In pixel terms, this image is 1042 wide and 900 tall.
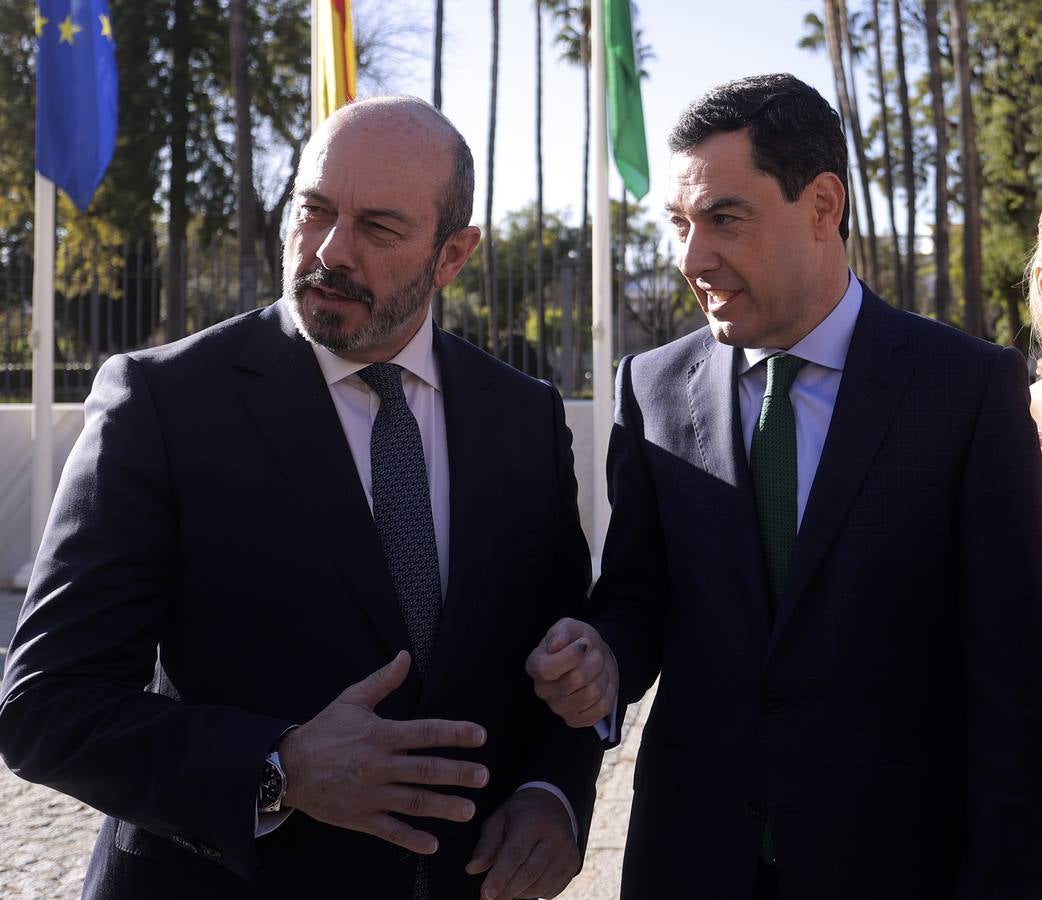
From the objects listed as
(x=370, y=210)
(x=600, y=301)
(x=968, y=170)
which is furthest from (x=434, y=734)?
(x=968, y=170)

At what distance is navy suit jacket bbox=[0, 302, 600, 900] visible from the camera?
6.05 feet

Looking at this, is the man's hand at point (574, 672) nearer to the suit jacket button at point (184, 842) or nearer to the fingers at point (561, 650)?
the fingers at point (561, 650)

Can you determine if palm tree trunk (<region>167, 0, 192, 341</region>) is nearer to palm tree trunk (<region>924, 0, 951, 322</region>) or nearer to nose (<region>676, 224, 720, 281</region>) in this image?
palm tree trunk (<region>924, 0, 951, 322</region>)

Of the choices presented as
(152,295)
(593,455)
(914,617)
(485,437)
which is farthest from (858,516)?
(152,295)

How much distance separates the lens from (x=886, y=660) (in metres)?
2.13

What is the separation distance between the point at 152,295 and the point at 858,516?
983cm

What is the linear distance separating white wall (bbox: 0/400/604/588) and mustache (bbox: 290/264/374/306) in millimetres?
7185

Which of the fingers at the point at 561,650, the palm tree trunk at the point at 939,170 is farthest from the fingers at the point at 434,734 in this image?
the palm tree trunk at the point at 939,170

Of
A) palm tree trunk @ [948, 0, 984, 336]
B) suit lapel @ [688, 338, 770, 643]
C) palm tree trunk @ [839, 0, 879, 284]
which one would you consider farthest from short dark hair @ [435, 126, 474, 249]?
palm tree trunk @ [839, 0, 879, 284]

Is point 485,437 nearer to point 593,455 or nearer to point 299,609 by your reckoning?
point 299,609

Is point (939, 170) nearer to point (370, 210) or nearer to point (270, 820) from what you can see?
point (370, 210)

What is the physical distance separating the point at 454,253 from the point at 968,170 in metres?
18.2

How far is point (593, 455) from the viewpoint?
9.51 metres

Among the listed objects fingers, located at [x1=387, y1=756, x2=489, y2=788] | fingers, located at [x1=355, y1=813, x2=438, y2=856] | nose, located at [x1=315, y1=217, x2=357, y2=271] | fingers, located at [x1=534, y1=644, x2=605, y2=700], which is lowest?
fingers, located at [x1=355, y1=813, x2=438, y2=856]
